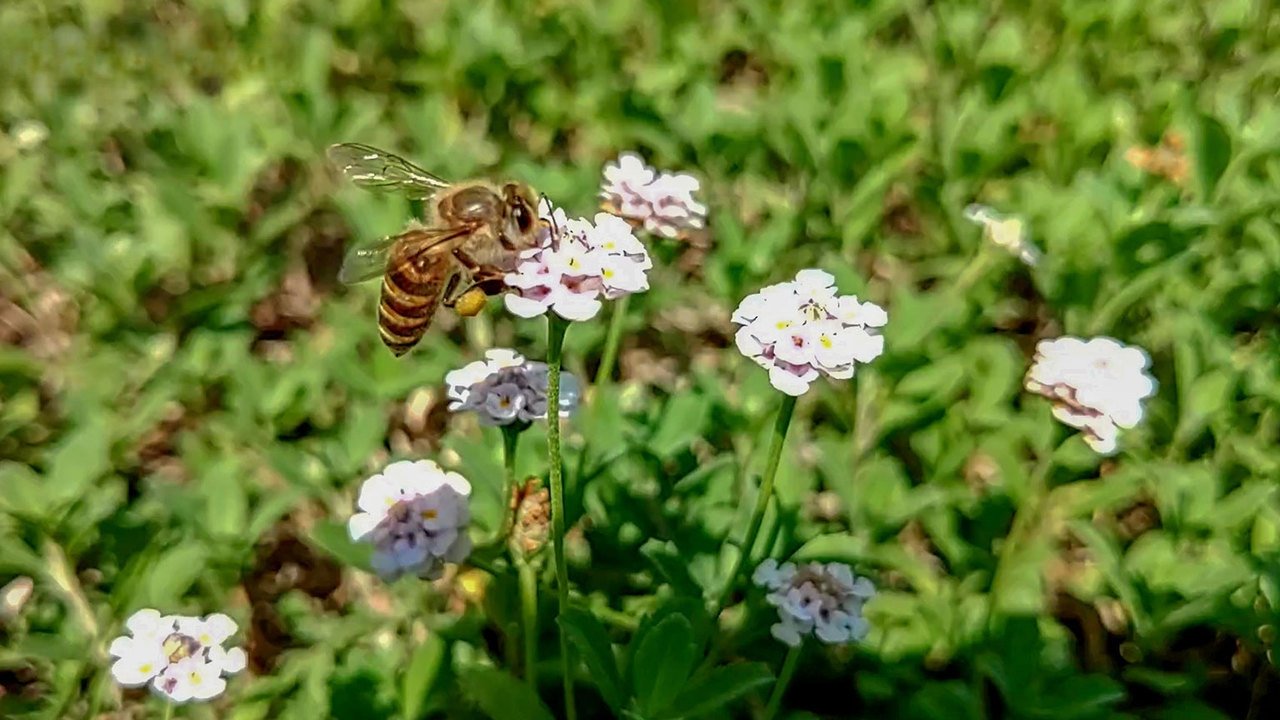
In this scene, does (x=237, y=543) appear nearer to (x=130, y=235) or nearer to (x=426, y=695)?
(x=426, y=695)

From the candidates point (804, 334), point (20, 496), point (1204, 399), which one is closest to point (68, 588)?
point (20, 496)

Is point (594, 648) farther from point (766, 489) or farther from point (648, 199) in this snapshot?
point (648, 199)

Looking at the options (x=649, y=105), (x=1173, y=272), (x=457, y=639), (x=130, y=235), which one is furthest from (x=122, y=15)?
(x=1173, y=272)

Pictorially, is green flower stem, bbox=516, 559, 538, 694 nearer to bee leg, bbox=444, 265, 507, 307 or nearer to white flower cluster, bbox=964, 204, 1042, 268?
bee leg, bbox=444, 265, 507, 307

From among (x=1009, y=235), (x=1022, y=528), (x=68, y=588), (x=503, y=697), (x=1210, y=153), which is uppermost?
(x=1210, y=153)

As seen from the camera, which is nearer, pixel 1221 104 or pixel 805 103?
pixel 1221 104

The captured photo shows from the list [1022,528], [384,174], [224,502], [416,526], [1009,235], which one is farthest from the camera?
[1009,235]

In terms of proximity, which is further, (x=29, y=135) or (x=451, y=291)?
(x=29, y=135)

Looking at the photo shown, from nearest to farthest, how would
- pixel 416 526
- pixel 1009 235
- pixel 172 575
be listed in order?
1. pixel 416 526
2. pixel 172 575
3. pixel 1009 235
